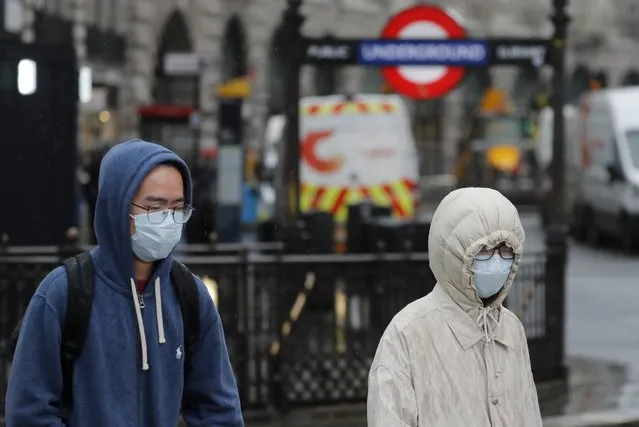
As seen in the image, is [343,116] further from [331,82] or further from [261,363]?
[331,82]

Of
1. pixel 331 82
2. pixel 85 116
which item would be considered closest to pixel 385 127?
pixel 85 116

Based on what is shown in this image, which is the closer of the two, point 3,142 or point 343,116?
point 3,142

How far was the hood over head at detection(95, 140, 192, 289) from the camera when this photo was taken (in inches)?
173

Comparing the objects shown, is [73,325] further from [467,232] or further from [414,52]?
[414,52]

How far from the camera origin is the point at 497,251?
4676mm

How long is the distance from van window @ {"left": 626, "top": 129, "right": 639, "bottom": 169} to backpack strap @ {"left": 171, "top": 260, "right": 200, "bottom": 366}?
2602 centimetres

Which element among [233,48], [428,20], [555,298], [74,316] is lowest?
[555,298]

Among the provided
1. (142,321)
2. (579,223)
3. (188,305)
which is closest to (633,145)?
(579,223)

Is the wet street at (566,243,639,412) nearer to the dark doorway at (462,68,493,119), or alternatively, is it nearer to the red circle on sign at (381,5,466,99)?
the red circle on sign at (381,5,466,99)

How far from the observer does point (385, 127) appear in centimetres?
2484

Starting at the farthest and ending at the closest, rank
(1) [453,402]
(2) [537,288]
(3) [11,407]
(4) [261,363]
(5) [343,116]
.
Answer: (5) [343,116]
(2) [537,288]
(4) [261,363]
(1) [453,402]
(3) [11,407]

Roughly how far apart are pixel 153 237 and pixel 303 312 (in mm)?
6613

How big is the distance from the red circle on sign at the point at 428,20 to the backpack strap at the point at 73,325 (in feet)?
26.0

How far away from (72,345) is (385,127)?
67.4ft
